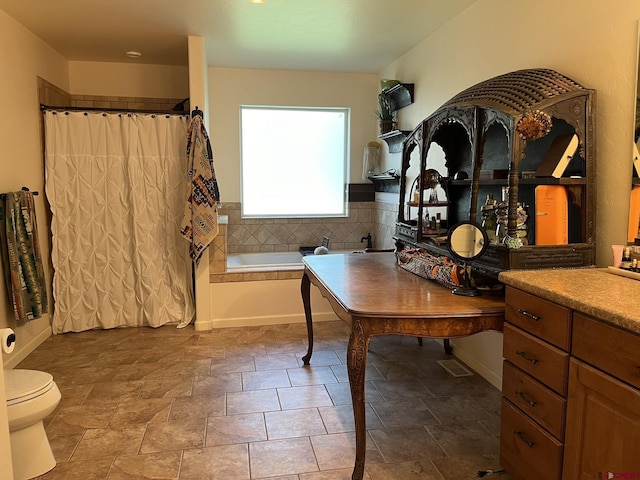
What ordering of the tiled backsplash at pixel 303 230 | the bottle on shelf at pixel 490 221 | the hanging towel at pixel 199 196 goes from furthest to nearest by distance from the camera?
the tiled backsplash at pixel 303 230 → the hanging towel at pixel 199 196 → the bottle on shelf at pixel 490 221

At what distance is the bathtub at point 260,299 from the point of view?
13.5ft

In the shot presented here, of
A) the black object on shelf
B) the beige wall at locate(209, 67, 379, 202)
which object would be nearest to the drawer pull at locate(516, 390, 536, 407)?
the black object on shelf

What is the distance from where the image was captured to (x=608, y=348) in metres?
1.41

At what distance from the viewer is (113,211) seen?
3.98 m

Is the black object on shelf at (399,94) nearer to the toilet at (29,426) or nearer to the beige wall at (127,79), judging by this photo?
the beige wall at (127,79)

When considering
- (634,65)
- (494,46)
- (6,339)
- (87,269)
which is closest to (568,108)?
(634,65)

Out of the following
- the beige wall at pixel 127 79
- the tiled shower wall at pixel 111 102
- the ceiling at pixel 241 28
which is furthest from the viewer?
the beige wall at pixel 127 79

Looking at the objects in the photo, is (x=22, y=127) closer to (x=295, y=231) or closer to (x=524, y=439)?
(x=295, y=231)

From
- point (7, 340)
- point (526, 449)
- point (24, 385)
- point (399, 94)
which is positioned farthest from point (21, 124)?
point (526, 449)

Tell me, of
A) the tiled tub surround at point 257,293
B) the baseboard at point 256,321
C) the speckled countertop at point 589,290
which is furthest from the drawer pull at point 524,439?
the tiled tub surround at point 257,293

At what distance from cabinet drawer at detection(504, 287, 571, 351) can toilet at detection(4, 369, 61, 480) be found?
2.08 metres

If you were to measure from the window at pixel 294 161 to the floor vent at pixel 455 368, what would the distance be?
230 cm

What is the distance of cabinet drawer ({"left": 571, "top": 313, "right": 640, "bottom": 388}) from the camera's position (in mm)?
1319

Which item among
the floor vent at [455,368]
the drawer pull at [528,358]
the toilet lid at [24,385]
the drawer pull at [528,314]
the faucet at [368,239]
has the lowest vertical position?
the floor vent at [455,368]
